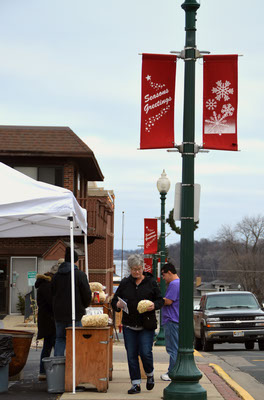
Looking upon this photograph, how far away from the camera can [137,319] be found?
9.82m

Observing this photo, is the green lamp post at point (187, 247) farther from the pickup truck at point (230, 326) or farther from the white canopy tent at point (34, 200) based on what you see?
the pickup truck at point (230, 326)

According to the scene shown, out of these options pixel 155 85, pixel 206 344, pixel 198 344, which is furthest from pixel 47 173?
pixel 155 85

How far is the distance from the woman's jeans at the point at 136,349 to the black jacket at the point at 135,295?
0.50 ft

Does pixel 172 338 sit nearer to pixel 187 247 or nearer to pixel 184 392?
pixel 184 392

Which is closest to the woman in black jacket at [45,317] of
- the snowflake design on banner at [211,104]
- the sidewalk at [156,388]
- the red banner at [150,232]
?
the sidewalk at [156,388]

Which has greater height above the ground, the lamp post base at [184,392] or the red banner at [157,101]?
the red banner at [157,101]

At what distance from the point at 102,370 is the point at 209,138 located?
133 inches

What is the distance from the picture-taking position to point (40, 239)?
1300 inches

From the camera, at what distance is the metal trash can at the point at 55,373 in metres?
10.0

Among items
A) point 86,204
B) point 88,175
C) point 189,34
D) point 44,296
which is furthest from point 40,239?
point 189,34

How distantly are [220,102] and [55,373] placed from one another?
4224mm

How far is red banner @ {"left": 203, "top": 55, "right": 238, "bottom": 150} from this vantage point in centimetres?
939

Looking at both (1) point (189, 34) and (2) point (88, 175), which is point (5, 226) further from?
(2) point (88, 175)

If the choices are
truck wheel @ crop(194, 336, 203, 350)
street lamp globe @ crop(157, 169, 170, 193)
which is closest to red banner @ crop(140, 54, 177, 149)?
truck wheel @ crop(194, 336, 203, 350)
